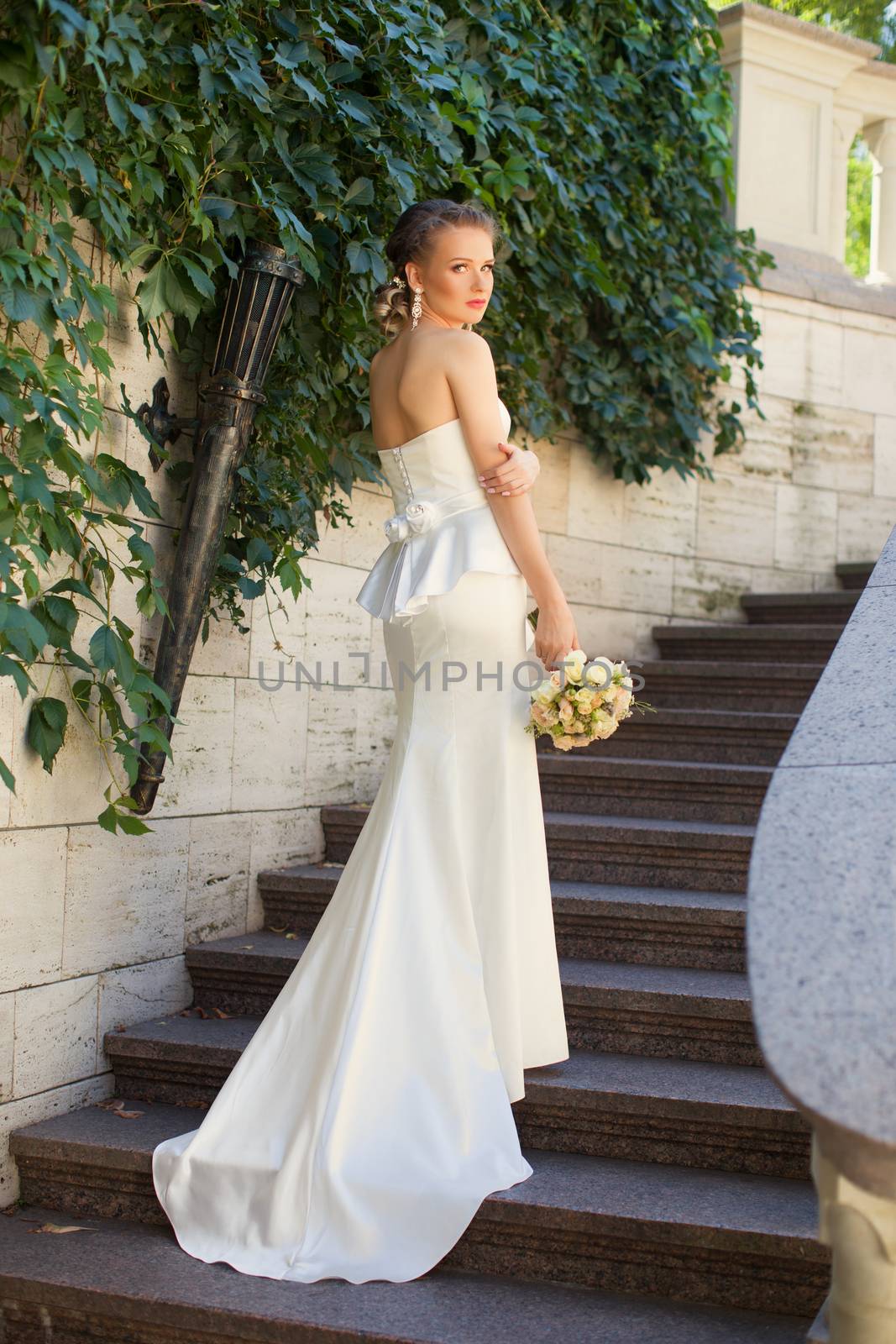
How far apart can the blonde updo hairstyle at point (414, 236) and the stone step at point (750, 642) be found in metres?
2.63

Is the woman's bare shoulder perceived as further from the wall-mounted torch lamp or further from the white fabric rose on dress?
the wall-mounted torch lamp

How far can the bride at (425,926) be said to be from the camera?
2.45 meters

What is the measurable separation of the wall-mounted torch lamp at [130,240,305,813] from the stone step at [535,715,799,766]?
65.8 inches

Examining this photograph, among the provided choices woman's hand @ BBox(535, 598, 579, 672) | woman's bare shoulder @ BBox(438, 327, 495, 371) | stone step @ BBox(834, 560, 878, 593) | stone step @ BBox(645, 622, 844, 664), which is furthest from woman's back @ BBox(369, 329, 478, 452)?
stone step @ BBox(834, 560, 878, 593)

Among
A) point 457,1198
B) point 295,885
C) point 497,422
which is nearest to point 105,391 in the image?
point 497,422

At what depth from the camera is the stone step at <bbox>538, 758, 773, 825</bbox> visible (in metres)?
4.07

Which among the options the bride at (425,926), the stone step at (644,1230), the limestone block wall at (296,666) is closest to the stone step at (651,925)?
the bride at (425,926)

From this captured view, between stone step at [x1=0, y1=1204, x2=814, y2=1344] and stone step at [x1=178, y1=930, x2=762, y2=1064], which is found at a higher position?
stone step at [x1=178, y1=930, x2=762, y2=1064]

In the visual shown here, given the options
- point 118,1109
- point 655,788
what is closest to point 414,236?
point 655,788

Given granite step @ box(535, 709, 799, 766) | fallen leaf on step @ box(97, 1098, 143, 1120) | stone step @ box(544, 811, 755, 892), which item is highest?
granite step @ box(535, 709, 799, 766)

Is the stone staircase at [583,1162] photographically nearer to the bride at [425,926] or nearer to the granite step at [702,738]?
the bride at [425,926]

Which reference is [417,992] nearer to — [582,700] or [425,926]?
[425,926]

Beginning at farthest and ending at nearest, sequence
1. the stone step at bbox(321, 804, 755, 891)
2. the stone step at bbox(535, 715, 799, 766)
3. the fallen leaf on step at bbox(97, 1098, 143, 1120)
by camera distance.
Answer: the stone step at bbox(535, 715, 799, 766), the stone step at bbox(321, 804, 755, 891), the fallen leaf on step at bbox(97, 1098, 143, 1120)

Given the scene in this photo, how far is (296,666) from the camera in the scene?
4.12 metres
